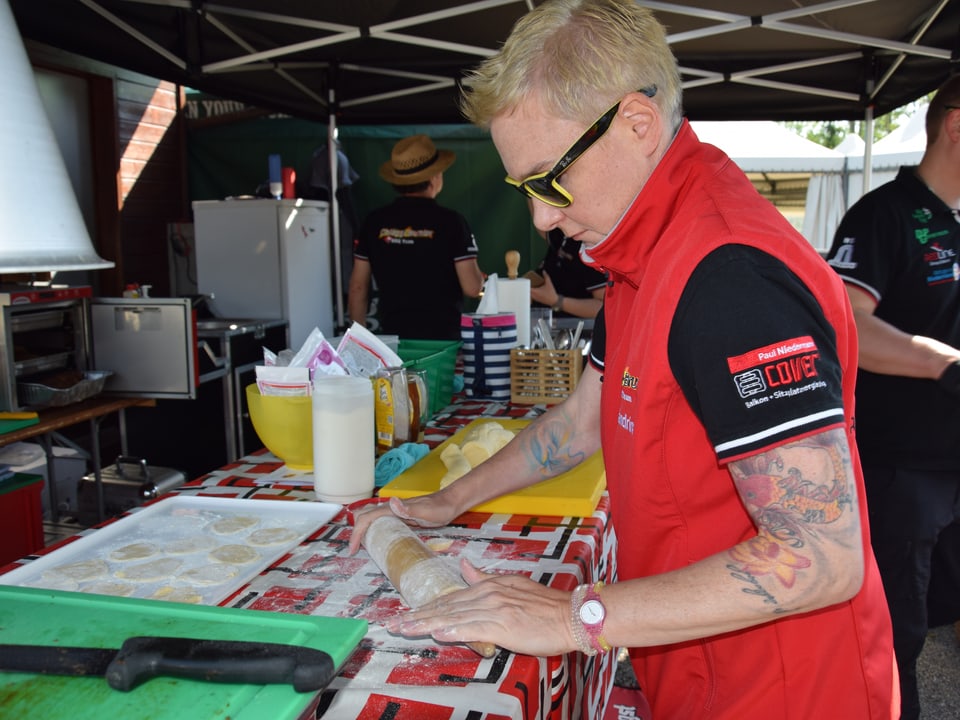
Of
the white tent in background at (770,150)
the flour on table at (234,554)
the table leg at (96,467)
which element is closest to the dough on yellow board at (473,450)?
the flour on table at (234,554)

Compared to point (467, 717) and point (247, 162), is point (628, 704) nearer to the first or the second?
point (467, 717)

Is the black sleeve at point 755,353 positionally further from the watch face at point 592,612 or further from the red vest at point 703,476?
the watch face at point 592,612

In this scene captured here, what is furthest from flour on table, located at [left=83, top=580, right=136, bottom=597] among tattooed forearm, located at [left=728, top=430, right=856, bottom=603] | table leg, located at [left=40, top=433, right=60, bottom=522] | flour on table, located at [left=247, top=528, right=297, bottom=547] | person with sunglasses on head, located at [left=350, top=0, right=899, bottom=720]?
table leg, located at [left=40, top=433, right=60, bottom=522]

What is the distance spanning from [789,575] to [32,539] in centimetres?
283

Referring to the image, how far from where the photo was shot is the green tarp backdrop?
7973 mm

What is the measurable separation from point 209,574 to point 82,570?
24 cm

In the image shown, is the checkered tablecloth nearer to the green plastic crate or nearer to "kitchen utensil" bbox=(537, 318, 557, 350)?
the green plastic crate

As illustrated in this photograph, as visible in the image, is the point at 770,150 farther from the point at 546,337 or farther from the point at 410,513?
the point at 410,513

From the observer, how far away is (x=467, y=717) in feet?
3.30

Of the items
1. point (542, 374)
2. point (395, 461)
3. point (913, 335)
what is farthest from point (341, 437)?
point (913, 335)

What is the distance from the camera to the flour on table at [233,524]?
165 cm

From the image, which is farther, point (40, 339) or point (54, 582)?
point (40, 339)

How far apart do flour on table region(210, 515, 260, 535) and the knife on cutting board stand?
750mm

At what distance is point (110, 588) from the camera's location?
138 cm
